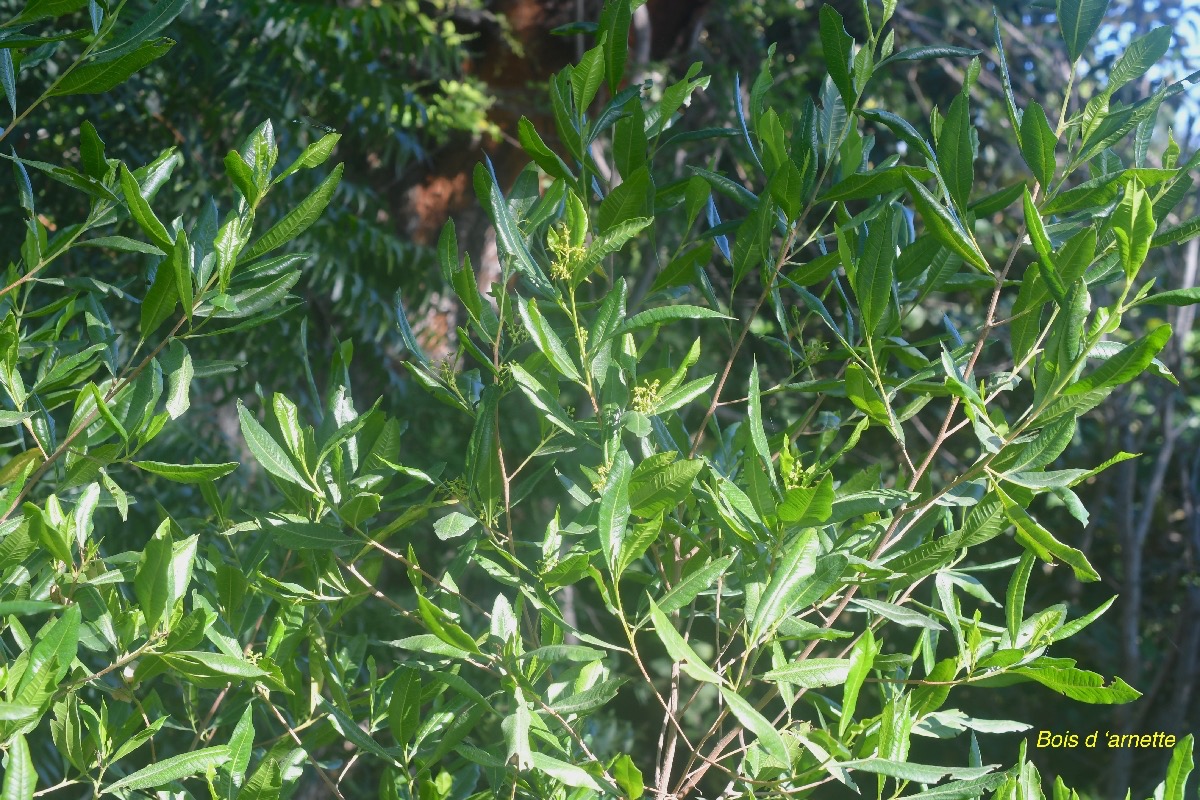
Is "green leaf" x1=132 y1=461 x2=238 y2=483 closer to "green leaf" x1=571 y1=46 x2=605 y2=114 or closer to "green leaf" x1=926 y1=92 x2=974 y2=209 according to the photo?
"green leaf" x1=571 y1=46 x2=605 y2=114

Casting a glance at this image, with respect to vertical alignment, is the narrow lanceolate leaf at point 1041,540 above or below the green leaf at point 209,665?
above

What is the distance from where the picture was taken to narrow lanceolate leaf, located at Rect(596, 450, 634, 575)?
18.7 inches

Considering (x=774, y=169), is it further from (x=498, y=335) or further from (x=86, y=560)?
(x=86, y=560)

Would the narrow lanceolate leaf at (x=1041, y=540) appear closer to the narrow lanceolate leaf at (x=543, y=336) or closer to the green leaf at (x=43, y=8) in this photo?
the narrow lanceolate leaf at (x=543, y=336)

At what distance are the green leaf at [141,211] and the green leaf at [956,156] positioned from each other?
0.40 meters

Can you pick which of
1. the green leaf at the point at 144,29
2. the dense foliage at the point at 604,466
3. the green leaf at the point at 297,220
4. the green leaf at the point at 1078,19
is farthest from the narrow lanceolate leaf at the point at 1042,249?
the green leaf at the point at 144,29

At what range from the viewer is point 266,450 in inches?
22.0

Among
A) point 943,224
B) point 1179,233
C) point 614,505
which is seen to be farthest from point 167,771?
point 1179,233

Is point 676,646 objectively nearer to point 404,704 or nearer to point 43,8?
point 404,704

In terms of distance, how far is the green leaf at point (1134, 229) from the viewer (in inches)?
19.1

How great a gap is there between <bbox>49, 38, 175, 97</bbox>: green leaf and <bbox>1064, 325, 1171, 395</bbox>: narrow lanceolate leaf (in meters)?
0.49

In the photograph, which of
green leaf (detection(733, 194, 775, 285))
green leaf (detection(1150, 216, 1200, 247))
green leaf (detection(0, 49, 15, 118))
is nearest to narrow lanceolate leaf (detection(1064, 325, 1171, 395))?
green leaf (detection(1150, 216, 1200, 247))

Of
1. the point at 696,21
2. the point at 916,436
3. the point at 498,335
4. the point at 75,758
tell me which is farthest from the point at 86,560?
the point at 916,436

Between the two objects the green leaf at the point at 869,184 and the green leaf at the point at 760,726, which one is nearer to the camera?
the green leaf at the point at 760,726
